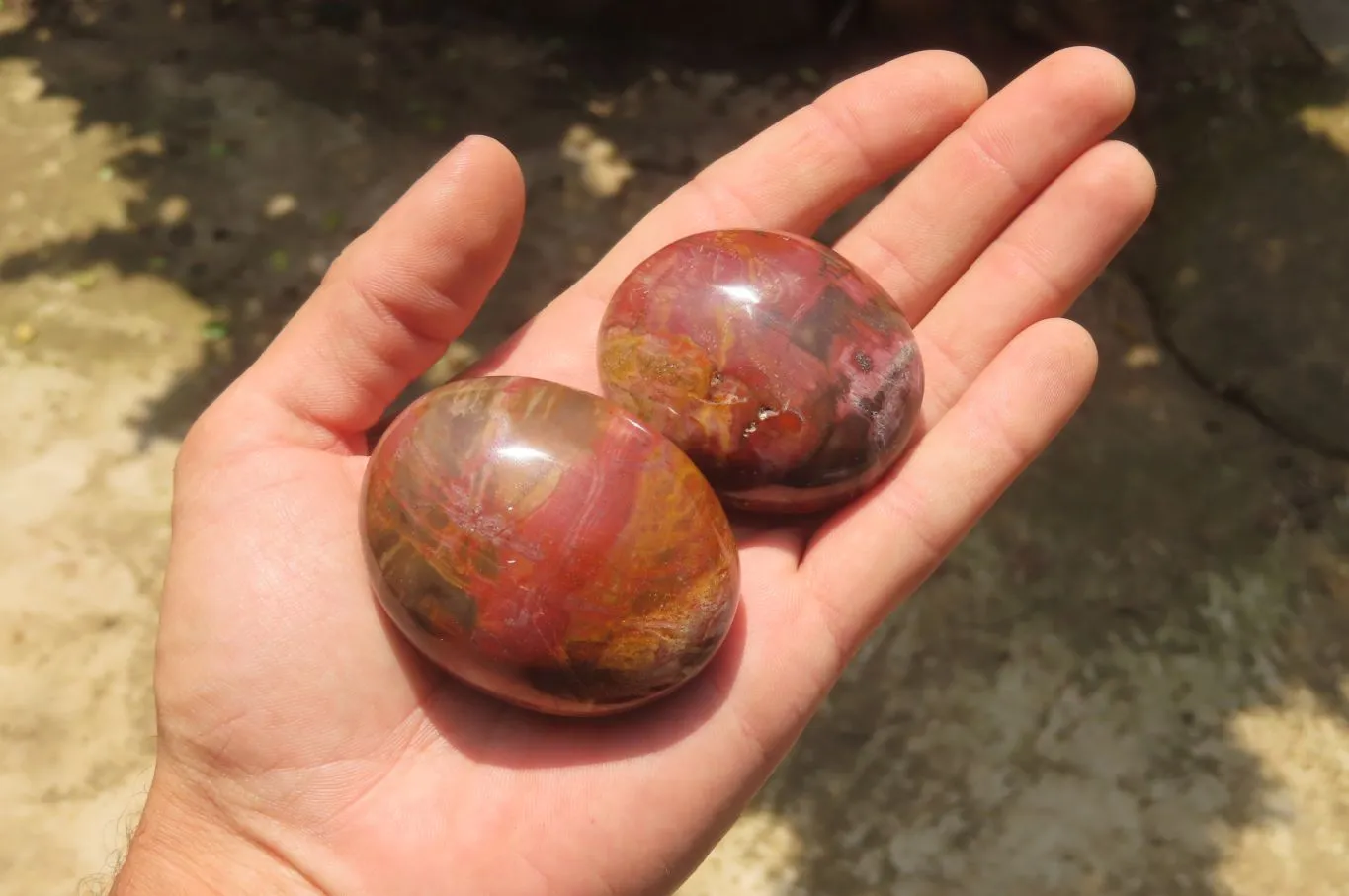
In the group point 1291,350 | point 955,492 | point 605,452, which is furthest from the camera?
point 1291,350

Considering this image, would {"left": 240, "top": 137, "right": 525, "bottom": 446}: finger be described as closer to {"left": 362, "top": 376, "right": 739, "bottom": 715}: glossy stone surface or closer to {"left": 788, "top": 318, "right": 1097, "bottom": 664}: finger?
{"left": 362, "top": 376, "right": 739, "bottom": 715}: glossy stone surface

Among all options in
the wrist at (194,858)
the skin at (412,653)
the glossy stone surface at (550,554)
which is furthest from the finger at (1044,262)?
the wrist at (194,858)

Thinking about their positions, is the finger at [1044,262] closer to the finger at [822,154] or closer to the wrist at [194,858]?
the finger at [822,154]

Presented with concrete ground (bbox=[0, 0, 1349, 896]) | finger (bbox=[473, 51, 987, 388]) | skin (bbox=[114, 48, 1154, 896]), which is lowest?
concrete ground (bbox=[0, 0, 1349, 896])

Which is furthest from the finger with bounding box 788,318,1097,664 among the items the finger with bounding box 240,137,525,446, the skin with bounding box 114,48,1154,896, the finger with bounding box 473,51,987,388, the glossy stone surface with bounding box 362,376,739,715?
the finger with bounding box 240,137,525,446

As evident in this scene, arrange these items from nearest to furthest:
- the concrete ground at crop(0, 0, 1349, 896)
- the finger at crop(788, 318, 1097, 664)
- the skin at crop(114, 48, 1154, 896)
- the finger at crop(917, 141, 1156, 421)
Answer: the skin at crop(114, 48, 1154, 896) < the finger at crop(788, 318, 1097, 664) < the finger at crop(917, 141, 1156, 421) < the concrete ground at crop(0, 0, 1349, 896)

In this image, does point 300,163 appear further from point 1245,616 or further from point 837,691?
point 1245,616

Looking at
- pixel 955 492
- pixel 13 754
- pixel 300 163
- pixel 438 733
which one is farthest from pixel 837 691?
Answer: pixel 300 163
